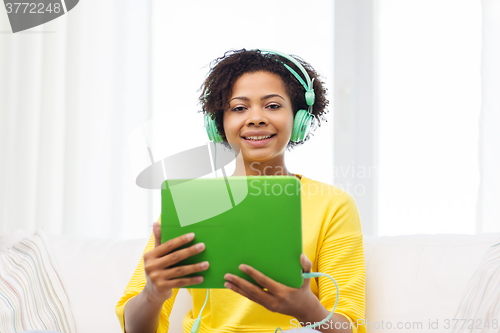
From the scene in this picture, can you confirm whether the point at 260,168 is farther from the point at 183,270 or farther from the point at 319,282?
the point at 183,270

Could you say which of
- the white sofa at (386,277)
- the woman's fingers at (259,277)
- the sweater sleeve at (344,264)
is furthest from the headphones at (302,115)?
the woman's fingers at (259,277)

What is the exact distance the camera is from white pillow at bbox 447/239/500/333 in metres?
0.85

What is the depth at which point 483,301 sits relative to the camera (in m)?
0.90

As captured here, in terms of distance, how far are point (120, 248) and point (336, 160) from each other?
1.09 m

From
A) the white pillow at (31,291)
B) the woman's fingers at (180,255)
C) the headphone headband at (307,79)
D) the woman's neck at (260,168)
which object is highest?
the headphone headband at (307,79)

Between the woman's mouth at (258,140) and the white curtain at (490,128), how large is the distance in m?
0.99

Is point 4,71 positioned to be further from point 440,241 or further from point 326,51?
point 440,241

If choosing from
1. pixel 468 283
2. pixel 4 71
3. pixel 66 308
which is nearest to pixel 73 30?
pixel 4 71

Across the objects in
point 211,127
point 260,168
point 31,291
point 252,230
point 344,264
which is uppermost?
point 211,127

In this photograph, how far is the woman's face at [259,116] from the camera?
1.13 m

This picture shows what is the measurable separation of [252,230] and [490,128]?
129 centimetres

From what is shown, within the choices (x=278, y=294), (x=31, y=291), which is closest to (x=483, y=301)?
(x=278, y=294)

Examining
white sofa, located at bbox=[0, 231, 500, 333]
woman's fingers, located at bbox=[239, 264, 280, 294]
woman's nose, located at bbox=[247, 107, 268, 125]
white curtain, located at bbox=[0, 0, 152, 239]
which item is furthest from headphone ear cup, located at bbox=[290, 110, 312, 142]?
white curtain, located at bbox=[0, 0, 152, 239]

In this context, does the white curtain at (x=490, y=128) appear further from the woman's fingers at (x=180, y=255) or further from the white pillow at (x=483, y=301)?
A: the woman's fingers at (x=180, y=255)
